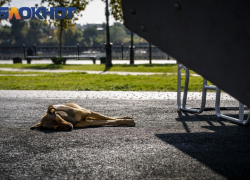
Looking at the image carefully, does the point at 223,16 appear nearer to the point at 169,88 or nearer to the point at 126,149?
the point at 126,149

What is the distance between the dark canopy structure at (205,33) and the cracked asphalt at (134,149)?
1185mm

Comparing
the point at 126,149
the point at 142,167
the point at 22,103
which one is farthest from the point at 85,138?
the point at 22,103

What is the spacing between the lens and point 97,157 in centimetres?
452

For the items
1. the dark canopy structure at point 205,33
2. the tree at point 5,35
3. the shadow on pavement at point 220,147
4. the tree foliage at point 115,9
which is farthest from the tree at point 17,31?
the dark canopy structure at point 205,33

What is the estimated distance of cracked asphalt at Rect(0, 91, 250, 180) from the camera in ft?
13.0

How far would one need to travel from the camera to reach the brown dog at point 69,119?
5773 millimetres

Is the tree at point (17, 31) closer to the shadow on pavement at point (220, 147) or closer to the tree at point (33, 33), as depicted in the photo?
the tree at point (33, 33)

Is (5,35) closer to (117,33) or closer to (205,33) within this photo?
(117,33)

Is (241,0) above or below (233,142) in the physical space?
above

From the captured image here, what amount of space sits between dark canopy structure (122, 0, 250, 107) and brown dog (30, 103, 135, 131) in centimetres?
264

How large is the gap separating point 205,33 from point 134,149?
2161mm

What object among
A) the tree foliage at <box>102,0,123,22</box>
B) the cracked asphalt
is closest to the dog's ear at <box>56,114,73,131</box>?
the cracked asphalt

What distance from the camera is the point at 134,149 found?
4.87 m

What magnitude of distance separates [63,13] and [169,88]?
65.7 ft
